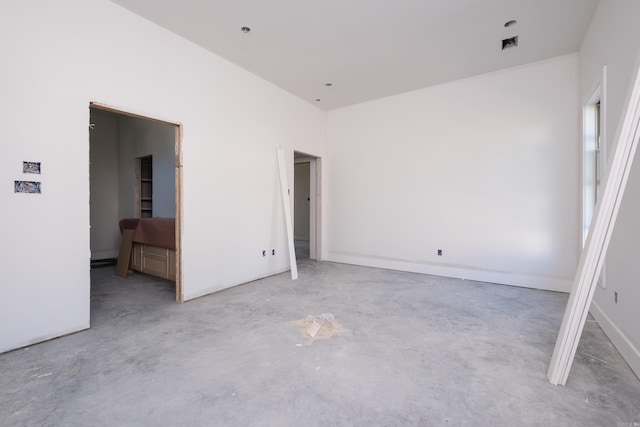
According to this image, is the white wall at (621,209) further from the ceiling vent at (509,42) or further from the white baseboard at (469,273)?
the white baseboard at (469,273)

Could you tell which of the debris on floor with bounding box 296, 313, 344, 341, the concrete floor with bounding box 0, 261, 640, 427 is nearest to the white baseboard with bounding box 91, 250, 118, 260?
the concrete floor with bounding box 0, 261, 640, 427

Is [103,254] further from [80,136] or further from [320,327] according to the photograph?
[320,327]

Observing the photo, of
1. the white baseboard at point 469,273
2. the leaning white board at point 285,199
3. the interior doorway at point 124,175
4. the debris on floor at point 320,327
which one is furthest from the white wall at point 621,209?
the interior doorway at point 124,175

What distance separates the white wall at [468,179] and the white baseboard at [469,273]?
0.6 inches

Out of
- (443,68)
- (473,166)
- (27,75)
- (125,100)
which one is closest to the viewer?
(27,75)

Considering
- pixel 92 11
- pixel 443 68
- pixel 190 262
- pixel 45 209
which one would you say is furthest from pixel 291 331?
pixel 443 68

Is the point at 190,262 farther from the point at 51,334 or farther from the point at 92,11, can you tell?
the point at 92,11

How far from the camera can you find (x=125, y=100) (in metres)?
2.84

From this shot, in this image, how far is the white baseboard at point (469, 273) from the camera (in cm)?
389

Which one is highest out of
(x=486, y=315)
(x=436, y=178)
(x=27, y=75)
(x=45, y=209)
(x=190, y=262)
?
(x=27, y=75)

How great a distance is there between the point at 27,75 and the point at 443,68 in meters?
4.56

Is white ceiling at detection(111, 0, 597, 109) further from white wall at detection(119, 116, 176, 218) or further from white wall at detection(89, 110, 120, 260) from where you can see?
white wall at detection(89, 110, 120, 260)

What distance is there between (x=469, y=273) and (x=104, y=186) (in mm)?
7135

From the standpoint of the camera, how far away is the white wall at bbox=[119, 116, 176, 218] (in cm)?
561
